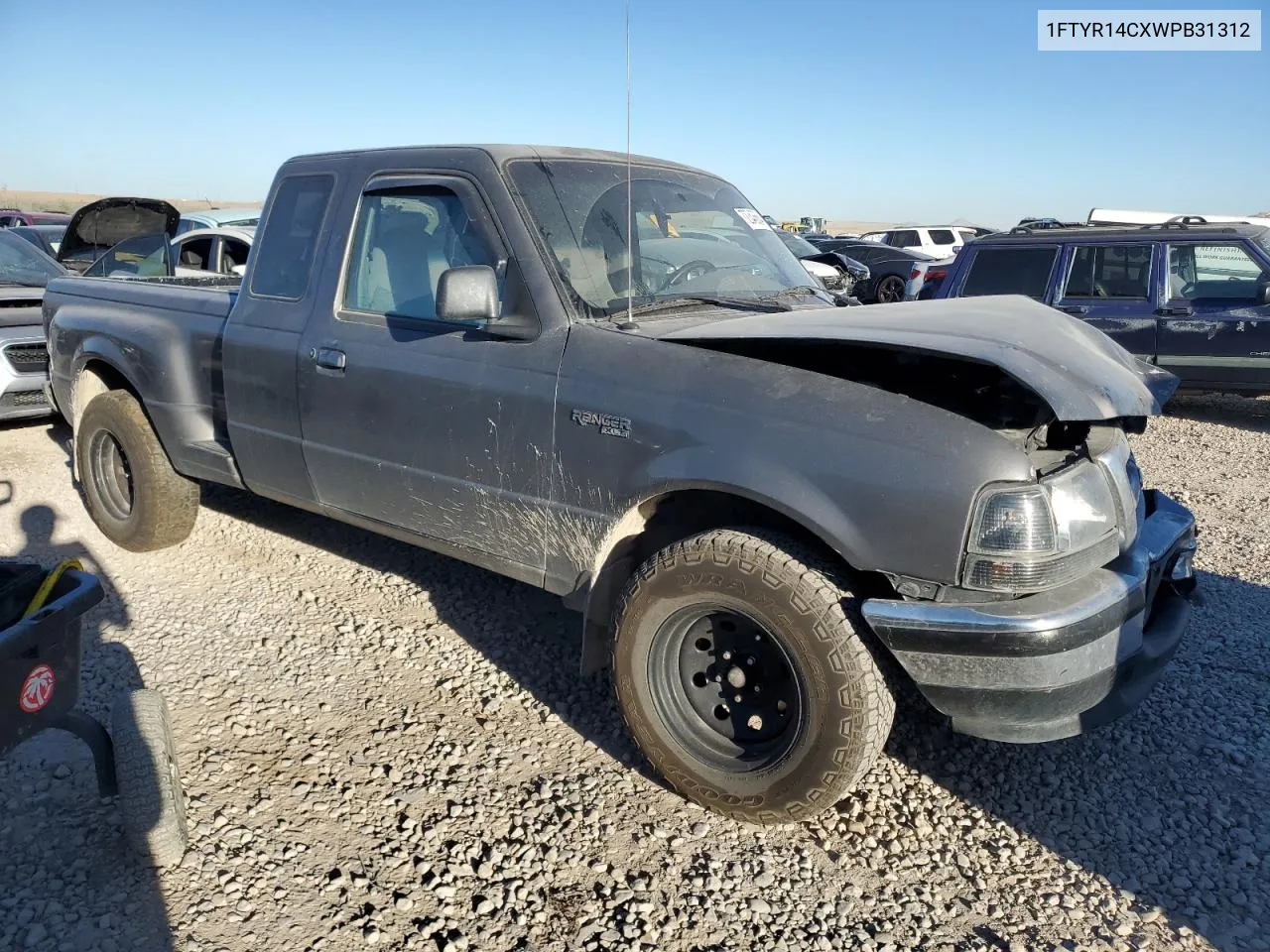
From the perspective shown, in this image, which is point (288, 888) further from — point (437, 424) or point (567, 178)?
point (567, 178)

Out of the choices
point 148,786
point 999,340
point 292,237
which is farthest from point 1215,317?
point 148,786

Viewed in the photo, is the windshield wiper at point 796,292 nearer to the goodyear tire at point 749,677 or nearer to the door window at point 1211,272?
the goodyear tire at point 749,677

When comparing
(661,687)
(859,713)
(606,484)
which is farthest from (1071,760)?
(606,484)

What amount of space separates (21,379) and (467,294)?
579cm

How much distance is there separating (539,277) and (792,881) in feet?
6.51

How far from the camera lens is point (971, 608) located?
2.26 meters

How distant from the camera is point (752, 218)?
3.96 meters

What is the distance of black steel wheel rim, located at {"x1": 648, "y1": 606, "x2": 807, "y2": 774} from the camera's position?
261 cm

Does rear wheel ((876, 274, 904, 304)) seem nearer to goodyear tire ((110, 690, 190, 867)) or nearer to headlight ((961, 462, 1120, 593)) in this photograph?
headlight ((961, 462, 1120, 593))

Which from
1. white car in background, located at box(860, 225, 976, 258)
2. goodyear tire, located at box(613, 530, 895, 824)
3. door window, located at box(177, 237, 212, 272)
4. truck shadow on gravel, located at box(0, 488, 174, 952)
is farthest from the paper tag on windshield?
white car in background, located at box(860, 225, 976, 258)

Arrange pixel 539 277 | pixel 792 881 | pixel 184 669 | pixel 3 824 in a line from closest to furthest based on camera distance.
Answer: pixel 792 881
pixel 3 824
pixel 539 277
pixel 184 669

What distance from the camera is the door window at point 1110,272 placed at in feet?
27.4

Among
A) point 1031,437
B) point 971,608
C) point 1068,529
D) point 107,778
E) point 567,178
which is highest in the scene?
point 567,178

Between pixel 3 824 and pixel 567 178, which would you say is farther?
pixel 567 178
